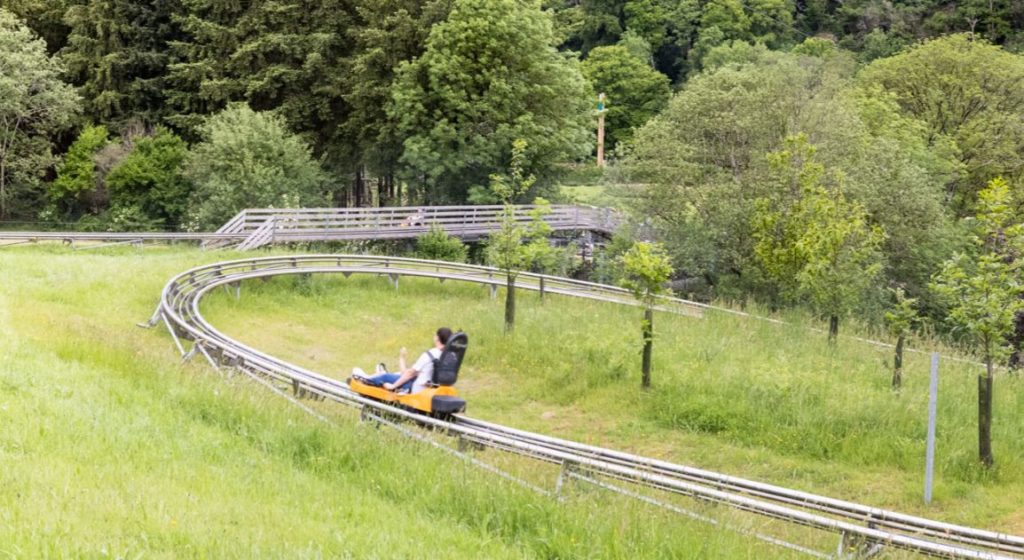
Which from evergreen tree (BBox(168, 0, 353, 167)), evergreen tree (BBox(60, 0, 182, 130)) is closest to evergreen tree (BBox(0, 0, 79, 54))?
evergreen tree (BBox(60, 0, 182, 130))

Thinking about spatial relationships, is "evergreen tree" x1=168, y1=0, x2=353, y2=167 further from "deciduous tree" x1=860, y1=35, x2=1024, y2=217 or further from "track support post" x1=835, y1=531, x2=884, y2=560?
"track support post" x1=835, y1=531, x2=884, y2=560

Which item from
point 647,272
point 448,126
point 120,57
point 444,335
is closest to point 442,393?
point 444,335

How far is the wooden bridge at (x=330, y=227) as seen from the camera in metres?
31.6

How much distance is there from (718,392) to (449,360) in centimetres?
626

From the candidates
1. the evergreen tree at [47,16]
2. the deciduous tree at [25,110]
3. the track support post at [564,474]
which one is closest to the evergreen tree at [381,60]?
the deciduous tree at [25,110]

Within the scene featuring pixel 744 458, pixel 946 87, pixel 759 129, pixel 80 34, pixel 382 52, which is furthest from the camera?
pixel 80 34

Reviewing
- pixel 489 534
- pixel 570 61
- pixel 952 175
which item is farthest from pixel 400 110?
pixel 489 534

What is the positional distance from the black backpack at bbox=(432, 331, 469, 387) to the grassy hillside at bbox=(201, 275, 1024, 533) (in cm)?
393

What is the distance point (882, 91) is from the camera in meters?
41.2

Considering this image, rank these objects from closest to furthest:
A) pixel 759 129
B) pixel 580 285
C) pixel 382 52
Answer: pixel 580 285, pixel 759 129, pixel 382 52

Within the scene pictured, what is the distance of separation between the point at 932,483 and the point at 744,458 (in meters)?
2.72

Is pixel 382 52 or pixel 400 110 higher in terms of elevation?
pixel 382 52

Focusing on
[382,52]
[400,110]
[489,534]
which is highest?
[382,52]

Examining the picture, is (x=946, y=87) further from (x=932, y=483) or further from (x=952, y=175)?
(x=932, y=483)
